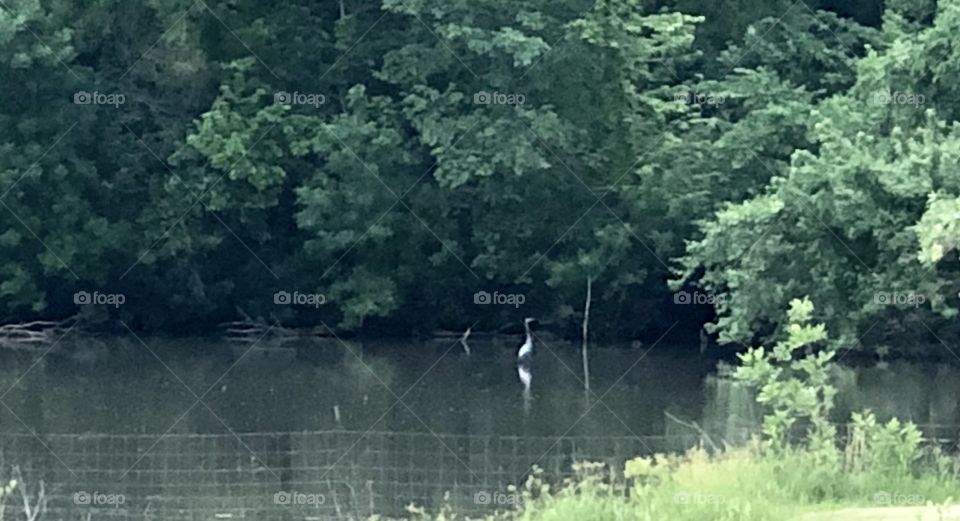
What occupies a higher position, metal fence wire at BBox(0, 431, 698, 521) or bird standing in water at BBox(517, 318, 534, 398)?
bird standing in water at BBox(517, 318, 534, 398)

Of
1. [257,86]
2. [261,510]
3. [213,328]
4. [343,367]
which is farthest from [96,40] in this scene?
[261,510]

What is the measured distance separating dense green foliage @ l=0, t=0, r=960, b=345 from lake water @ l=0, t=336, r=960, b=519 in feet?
3.87

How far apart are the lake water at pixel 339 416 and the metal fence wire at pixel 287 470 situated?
28 millimetres

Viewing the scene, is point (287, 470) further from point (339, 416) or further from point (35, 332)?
point (35, 332)

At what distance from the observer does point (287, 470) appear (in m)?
16.4

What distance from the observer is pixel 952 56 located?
937 inches

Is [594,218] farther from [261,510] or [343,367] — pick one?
[261,510]

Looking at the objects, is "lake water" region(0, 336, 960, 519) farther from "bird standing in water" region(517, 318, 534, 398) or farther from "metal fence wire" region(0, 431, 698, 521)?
"bird standing in water" region(517, 318, 534, 398)

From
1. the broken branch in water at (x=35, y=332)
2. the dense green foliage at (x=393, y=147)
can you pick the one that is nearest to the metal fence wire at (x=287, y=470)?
the dense green foliage at (x=393, y=147)

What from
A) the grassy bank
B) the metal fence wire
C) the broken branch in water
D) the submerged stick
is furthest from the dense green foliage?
the grassy bank

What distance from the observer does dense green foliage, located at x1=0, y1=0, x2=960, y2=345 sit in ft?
97.2

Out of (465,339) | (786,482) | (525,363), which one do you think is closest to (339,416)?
(525,363)

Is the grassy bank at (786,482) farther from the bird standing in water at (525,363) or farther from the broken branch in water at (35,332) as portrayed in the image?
the broken branch in water at (35,332)

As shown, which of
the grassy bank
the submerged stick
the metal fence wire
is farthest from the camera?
the submerged stick
